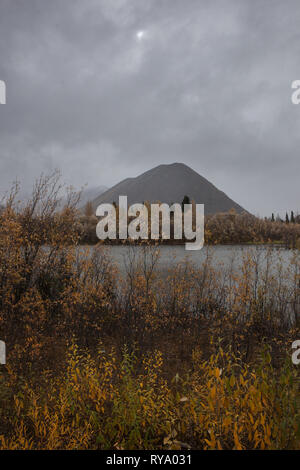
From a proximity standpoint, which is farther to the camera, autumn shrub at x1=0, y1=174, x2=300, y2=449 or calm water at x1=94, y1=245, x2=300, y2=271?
calm water at x1=94, y1=245, x2=300, y2=271

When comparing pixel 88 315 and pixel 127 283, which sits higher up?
pixel 127 283

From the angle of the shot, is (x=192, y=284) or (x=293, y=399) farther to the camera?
(x=192, y=284)

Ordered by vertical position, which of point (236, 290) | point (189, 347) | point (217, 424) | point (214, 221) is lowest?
point (189, 347)

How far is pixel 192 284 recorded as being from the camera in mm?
9016

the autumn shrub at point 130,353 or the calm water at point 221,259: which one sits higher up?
the calm water at point 221,259

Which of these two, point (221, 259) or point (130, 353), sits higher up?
point (221, 259)

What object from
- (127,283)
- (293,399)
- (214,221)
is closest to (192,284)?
(127,283)

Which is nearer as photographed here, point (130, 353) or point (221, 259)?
point (130, 353)

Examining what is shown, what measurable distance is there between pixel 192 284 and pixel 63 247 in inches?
170

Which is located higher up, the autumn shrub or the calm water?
the calm water

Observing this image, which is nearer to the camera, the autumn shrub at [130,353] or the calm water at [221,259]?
the autumn shrub at [130,353]
